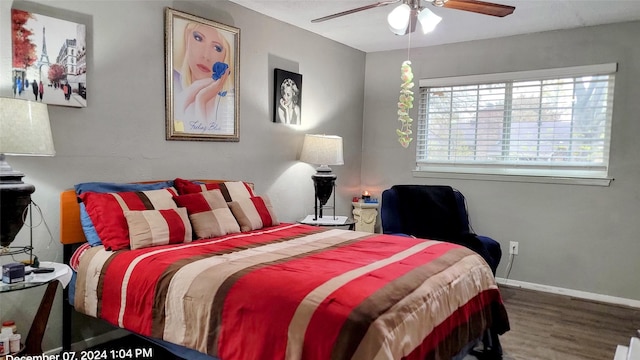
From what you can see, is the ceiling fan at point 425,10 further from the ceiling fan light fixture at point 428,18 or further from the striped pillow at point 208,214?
the striped pillow at point 208,214

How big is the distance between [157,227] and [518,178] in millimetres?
3310

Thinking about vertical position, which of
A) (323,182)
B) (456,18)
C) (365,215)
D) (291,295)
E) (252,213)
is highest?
(456,18)

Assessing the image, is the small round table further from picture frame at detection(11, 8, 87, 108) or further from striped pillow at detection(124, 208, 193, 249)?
picture frame at detection(11, 8, 87, 108)

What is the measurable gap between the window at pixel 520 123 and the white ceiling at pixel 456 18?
0.41 m

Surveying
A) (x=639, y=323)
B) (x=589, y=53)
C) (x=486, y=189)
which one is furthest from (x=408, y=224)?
(x=589, y=53)

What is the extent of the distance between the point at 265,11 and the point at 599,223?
3.39 m

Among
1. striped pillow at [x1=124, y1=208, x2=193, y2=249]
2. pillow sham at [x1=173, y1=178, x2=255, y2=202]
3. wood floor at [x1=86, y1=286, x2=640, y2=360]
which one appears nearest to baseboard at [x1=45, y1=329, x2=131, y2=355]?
wood floor at [x1=86, y1=286, x2=640, y2=360]

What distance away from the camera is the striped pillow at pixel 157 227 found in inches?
94.3

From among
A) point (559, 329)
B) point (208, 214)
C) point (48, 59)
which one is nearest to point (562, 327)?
point (559, 329)

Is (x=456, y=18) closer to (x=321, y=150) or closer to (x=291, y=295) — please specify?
(x=321, y=150)

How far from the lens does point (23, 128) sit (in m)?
2.03

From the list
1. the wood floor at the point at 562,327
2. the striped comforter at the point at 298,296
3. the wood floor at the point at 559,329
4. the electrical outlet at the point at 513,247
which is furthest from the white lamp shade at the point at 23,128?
the electrical outlet at the point at 513,247

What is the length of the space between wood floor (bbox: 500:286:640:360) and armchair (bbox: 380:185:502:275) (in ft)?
1.54

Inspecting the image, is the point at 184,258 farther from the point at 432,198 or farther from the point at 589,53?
the point at 589,53
